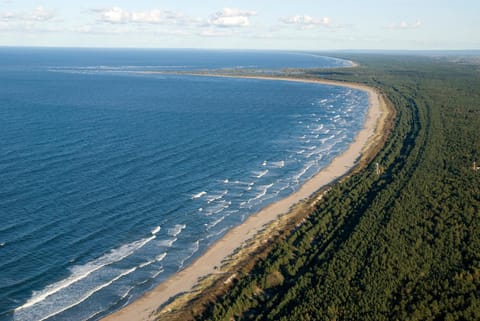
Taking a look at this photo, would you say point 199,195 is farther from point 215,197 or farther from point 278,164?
point 278,164

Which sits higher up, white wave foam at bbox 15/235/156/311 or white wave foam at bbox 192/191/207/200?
white wave foam at bbox 15/235/156/311

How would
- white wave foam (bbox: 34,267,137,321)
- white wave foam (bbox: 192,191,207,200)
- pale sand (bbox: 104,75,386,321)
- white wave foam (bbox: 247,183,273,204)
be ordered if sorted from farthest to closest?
white wave foam (bbox: 247,183,273,204), white wave foam (bbox: 192,191,207,200), pale sand (bbox: 104,75,386,321), white wave foam (bbox: 34,267,137,321)

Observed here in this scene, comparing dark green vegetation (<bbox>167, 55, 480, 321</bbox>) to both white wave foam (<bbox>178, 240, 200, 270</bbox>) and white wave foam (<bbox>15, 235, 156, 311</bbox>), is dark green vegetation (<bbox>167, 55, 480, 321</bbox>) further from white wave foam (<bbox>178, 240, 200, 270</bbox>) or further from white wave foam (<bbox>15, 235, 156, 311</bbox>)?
white wave foam (<bbox>15, 235, 156, 311</bbox>)

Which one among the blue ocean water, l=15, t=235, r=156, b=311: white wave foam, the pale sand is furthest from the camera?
the blue ocean water

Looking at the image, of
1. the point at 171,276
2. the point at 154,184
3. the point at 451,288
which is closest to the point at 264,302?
the point at 171,276

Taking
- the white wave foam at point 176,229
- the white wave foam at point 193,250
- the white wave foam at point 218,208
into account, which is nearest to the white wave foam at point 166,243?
the white wave foam at point 176,229

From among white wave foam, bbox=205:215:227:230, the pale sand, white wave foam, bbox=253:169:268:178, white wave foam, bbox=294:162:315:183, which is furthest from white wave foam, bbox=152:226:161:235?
white wave foam, bbox=294:162:315:183
